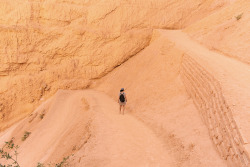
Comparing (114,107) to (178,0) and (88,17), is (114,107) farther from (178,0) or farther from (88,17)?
(178,0)

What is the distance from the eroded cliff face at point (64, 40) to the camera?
31.9 feet

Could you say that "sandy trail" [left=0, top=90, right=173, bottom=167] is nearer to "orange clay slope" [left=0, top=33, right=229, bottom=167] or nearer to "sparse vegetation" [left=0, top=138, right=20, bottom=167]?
"orange clay slope" [left=0, top=33, right=229, bottom=167]

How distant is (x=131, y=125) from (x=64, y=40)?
6.22 meters

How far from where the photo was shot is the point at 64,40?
10.2m

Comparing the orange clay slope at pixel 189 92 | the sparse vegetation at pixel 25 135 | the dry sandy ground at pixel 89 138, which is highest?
the orange clay slope at pixel 189 92

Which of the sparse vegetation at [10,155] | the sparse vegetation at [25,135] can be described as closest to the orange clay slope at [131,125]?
the sparse vegetation at [25,135]

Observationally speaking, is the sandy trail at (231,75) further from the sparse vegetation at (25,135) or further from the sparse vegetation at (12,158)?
the sparse vegetation at (25,135)

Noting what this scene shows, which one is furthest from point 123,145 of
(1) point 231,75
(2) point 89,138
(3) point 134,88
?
(3) point 134,88

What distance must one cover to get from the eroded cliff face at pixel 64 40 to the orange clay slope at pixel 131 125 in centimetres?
78

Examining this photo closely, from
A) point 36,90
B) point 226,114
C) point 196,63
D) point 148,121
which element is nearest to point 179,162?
point 226,114

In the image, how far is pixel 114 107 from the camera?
8383mm

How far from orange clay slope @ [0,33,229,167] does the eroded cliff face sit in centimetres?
78

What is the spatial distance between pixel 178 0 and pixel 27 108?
1047cm

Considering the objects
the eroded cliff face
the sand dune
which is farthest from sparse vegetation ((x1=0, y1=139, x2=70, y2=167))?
the eroded cliff face
